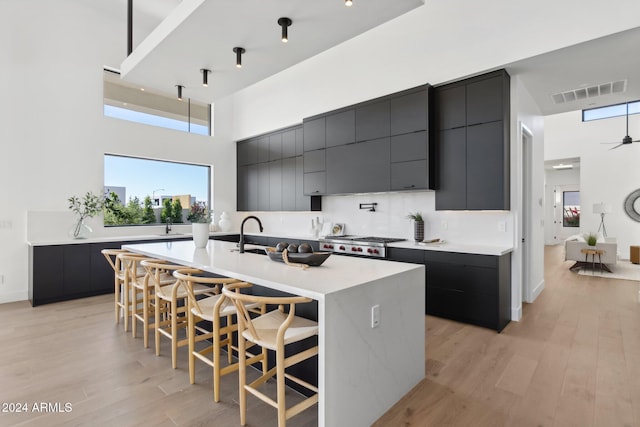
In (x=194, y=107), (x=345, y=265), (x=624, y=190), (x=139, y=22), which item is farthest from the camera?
(x=624, y=190)

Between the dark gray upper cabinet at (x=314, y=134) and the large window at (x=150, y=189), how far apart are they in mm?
2546

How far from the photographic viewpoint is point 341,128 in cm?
486

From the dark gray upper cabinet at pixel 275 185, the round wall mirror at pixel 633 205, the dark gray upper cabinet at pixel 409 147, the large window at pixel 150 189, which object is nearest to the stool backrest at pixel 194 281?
the dark gray upper cabinet at pixel 409 147

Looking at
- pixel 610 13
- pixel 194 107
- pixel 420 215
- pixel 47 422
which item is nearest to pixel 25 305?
pixel 47 422

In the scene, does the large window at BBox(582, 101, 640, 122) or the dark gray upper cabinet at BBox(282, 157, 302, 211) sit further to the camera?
the large window at BBox(582, 101, 640, 122)

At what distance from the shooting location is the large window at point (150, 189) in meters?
5.43

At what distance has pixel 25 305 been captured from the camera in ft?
14.1

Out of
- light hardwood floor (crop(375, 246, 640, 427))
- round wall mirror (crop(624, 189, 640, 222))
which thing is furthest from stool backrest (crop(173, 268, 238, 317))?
round wall mirror (crop(624, 189, 640, 222))

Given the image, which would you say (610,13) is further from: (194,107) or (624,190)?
(624,190)

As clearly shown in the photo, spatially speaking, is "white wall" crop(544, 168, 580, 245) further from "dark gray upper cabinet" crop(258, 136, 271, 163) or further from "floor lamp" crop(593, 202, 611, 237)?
"dark gray upper cabinet" crop(258, 136, 271, 163)

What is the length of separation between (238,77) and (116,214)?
11.1ft

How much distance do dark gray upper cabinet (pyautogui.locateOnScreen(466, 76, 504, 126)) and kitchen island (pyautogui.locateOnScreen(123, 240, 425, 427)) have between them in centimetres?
221

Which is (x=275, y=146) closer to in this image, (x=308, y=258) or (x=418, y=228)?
(x=418, y=228)

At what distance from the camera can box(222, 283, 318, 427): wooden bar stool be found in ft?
5.43
